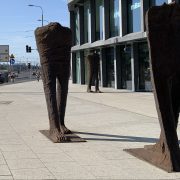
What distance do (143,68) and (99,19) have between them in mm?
9457

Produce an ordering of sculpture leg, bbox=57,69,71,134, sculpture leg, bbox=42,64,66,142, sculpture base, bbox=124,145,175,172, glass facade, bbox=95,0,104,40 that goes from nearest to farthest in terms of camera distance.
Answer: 1. sculpture base, bbox=124,145,175,172
2. sculpture leg, bbox=42,64,66,142
3. sculpture leg, bbox=57,69,71,134
4. glass facade, bbox=95,0,104,40

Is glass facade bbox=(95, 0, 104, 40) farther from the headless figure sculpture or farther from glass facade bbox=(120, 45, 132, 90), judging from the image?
the headless figure sculpture

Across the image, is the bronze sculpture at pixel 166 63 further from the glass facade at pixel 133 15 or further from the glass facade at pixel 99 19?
the glass facade at pixel 99 19

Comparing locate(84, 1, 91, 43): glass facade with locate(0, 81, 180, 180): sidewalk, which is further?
locate(84, 1, 91, 43): glass facade

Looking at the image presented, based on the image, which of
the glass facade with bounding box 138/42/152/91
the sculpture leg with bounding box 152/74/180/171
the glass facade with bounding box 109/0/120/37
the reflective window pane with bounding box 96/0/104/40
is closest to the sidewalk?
the sculpture leg with bounding box 152/74/180/171

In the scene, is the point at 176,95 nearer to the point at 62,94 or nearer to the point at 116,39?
the point at 62,94

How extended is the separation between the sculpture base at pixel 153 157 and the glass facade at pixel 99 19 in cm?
2720

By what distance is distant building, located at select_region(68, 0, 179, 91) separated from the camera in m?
28.7

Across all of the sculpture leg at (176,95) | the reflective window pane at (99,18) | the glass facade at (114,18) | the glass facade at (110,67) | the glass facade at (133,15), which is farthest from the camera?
the reflective window pane at (99,18)

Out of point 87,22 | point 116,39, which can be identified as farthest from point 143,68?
point 87,22

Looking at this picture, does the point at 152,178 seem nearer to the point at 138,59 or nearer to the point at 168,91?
the point at 168,91

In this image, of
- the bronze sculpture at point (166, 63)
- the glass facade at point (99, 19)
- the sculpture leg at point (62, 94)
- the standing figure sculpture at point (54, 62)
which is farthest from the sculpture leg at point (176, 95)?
the glass facade at point (99, 19)

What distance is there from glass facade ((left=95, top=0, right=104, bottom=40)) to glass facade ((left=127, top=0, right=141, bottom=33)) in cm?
595

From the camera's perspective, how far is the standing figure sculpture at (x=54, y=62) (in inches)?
453
